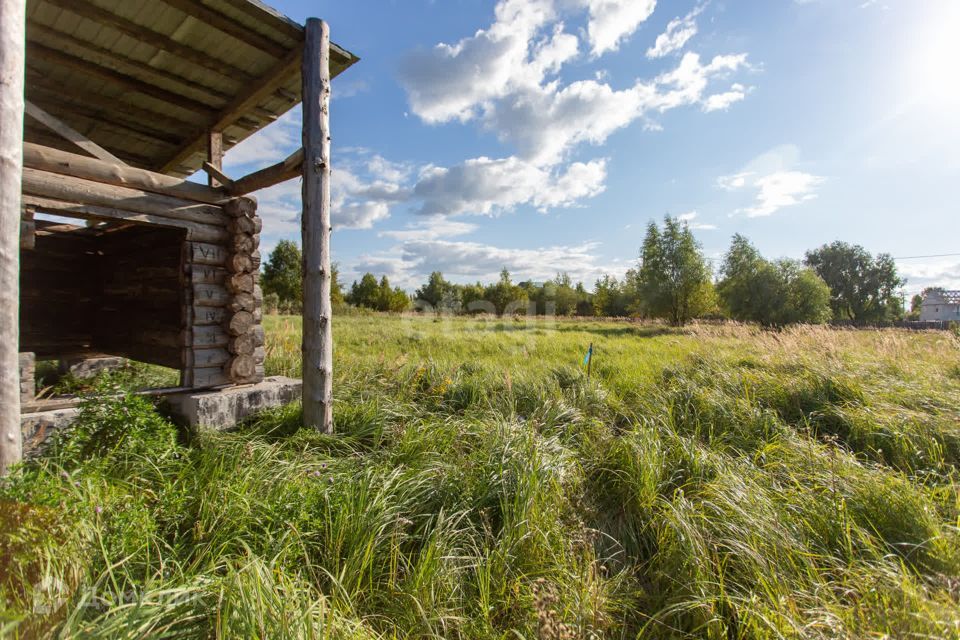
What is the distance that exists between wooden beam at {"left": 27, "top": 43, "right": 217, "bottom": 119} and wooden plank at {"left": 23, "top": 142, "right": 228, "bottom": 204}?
118cm

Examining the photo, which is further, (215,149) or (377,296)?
(377,296)

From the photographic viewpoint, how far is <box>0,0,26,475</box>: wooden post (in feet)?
6.88

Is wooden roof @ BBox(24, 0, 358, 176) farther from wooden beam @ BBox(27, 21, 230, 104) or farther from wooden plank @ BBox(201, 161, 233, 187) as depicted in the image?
wooden plank @ BBox(201, 161, 233, 187)

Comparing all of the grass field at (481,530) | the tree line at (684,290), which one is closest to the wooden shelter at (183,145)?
the grass field at (481,530)

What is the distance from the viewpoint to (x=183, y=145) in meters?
5.31

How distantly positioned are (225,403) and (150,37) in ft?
11.3

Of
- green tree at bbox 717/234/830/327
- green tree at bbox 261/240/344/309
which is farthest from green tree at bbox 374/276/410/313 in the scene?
green tree at bbox 717/234/830/327

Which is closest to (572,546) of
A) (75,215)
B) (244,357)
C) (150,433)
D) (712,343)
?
(150,433)

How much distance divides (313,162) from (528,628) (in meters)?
3.90

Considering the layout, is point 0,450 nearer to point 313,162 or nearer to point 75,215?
point 75,215

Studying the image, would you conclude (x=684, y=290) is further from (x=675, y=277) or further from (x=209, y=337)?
(x=209, y=337)

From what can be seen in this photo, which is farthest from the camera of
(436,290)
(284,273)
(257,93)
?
(436,290)

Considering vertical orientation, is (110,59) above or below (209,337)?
above

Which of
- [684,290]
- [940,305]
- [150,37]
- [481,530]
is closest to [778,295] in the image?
[684,290]
